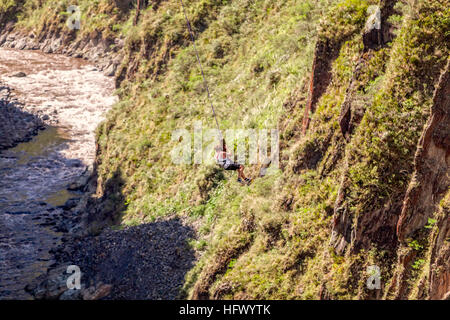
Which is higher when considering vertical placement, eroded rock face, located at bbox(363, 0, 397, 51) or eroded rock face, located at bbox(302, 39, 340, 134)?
eroded rock face, located at bbox(363, 0, 397, 51)

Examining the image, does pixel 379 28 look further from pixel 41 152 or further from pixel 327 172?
pixel 41 152

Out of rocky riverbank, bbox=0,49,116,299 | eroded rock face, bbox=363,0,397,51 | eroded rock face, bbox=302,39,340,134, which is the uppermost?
eroded rock face, bbox=363,0,397,51

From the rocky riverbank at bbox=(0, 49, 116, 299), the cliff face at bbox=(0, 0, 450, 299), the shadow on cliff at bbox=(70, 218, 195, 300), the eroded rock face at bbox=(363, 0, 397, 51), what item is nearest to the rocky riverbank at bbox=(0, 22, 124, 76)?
the rocky riverbank at bbox=(0, 49, 116, 299)

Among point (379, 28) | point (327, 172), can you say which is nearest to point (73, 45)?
point (327, 172)

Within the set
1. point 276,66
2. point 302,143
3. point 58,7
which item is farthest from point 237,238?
point 58,7

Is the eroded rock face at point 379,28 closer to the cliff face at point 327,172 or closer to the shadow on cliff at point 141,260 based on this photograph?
the cliff face at point 327,172

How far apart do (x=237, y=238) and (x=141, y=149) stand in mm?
12298

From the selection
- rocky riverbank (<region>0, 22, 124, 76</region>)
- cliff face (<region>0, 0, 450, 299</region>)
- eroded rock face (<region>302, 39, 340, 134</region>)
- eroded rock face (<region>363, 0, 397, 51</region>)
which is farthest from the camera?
rocky riverbank (<region>0, 22, 124, 76</region>)

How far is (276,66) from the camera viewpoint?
69.4ft

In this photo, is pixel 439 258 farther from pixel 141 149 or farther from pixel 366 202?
pixel 141 149

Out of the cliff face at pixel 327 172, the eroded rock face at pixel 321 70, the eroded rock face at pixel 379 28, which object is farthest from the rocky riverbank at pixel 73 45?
the eroded rock face at pixel 379 28

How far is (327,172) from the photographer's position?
13.7 metres

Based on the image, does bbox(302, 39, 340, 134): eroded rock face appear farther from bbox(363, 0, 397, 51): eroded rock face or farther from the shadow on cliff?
the shadow on cliff

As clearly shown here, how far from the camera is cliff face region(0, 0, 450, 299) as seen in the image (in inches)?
406
